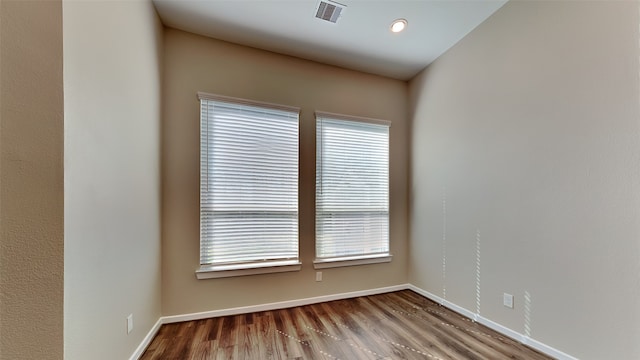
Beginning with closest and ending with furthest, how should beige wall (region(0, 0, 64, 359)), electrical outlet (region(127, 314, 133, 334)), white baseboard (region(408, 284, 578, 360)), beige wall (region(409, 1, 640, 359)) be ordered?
beige wall (region(0, 0, 64, 359)) → beige wall (region(409, 1, 640, 359)) → electrical outlet (region(127, 314, 133, 334)) → white baseboard (region(408, 284, 578, 360))

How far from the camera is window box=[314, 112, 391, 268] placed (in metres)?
3.07

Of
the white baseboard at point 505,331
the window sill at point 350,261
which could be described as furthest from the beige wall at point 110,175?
the white baseboard at point 505,331

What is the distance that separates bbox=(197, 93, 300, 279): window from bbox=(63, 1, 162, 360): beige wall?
1.48ft

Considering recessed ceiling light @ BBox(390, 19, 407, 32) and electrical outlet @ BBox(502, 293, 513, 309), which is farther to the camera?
recessed ceiling light @ BBox(390, 19, 407, 32)

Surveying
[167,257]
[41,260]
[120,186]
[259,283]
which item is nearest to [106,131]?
[120,186]

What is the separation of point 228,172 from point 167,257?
1.01m

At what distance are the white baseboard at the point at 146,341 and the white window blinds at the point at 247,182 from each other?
64 cm

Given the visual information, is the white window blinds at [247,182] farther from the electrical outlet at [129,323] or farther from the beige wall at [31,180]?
the beige wall at [31,180]

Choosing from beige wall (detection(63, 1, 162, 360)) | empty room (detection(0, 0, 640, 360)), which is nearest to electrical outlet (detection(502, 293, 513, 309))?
empty room (detection(0, 0, 640, 360))

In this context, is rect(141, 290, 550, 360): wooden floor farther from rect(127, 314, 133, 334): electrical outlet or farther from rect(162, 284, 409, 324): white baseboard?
rect(127, 314, 133, 334): electrical outlet

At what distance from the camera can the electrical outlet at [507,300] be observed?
2.23 m

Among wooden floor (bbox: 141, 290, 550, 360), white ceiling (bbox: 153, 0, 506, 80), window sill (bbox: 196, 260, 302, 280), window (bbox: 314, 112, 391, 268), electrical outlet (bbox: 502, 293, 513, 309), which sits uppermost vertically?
white ceiling (bbox: 153, 0, 506, 80)

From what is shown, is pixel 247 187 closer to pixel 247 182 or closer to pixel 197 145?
pixel 247 182

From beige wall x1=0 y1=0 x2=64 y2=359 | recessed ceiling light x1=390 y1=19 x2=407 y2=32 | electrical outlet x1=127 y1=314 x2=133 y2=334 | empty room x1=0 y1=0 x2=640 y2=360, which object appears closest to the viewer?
beige wall x1=0 y1=0 x2=64 y2=359
